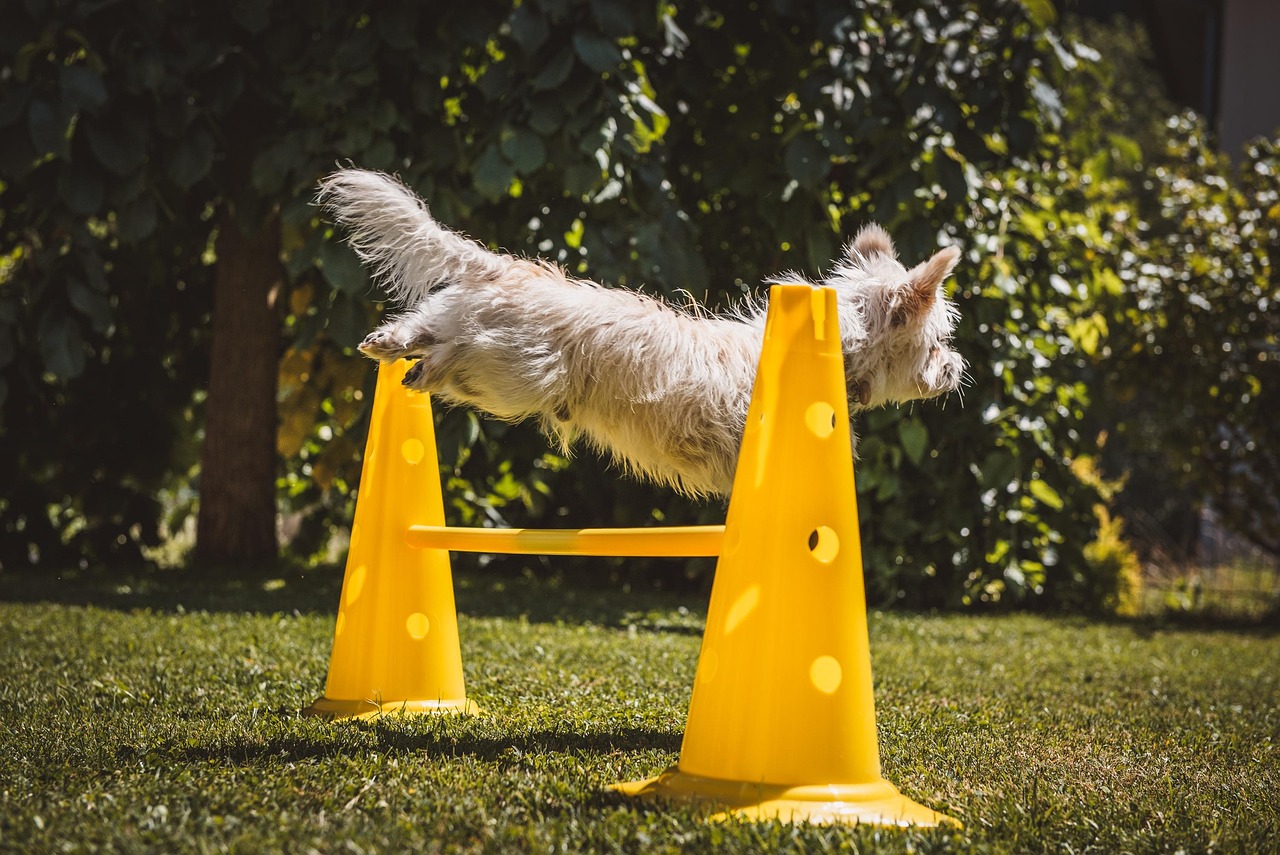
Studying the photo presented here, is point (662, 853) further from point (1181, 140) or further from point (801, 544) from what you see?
point (1181, 140)

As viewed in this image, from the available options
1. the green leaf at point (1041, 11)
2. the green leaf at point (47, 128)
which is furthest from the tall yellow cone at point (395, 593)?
the green leaf at point (1041, 11)

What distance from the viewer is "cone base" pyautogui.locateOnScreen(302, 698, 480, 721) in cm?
267

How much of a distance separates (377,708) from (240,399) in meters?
3.55

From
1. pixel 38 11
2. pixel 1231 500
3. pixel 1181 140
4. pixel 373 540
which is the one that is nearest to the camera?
pixel 373 540

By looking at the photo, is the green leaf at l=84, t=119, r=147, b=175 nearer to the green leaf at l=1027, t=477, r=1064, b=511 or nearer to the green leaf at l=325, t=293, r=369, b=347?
the green leaf at l=325, t=293, r=369, b=347

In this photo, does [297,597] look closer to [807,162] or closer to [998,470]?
[807,162]

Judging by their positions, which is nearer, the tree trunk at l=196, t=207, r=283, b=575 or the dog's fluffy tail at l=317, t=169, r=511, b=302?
the dog's fluffy tail at l=317, t=169, r=511, b=302

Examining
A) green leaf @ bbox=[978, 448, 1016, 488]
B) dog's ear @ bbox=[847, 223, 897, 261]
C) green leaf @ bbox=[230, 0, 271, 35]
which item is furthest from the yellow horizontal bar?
green leaf @ bbox=[978, 448, 1016, 488]

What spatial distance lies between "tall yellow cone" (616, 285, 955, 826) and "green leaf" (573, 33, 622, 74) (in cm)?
250

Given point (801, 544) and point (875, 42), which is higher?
point (875, 42)

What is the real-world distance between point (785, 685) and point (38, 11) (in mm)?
4370

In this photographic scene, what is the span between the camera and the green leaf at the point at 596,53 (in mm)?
4262

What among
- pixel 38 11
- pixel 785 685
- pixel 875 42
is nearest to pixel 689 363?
pixel 785 685

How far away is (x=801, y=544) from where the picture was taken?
203 cm
